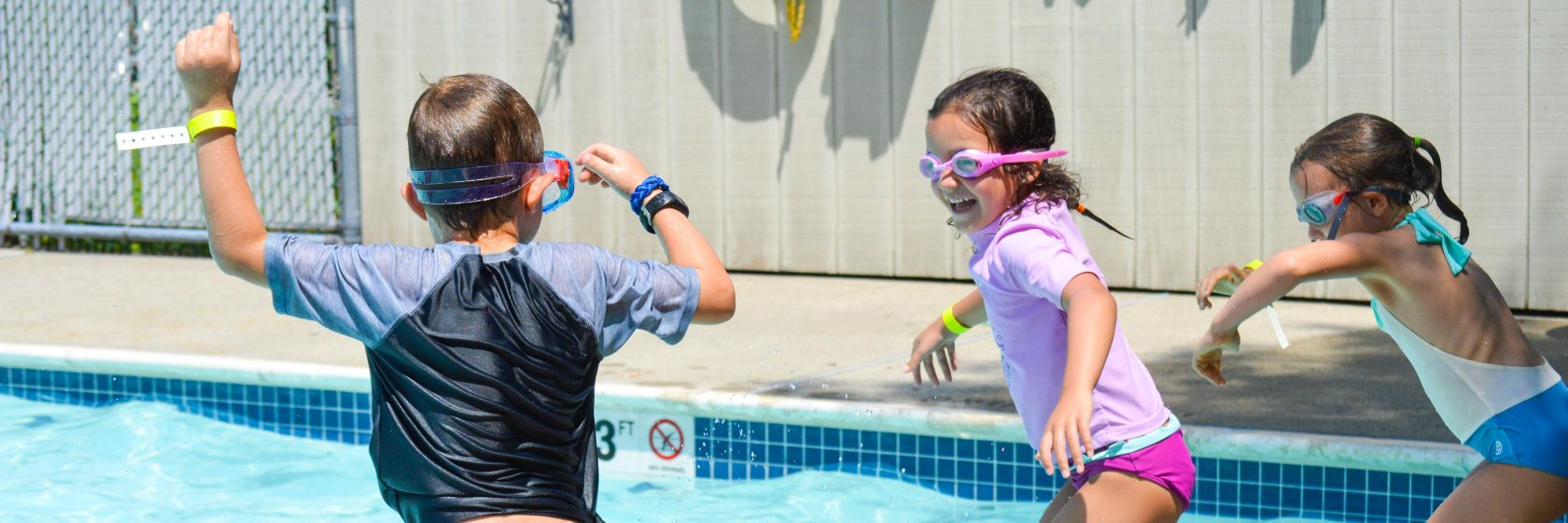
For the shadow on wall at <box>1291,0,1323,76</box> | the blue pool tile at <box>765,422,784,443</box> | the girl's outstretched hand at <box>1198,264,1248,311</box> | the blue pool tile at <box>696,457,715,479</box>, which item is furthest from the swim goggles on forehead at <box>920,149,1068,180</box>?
the shadow on wall at <box>1291,0,1323,76</box>

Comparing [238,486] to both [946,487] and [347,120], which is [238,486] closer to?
[946,487]

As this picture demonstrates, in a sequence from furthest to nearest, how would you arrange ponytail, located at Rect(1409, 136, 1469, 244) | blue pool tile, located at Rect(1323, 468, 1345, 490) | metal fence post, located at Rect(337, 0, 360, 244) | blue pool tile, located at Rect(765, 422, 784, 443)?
metal fence post, located at Rect(337, 0, 360, 244) < blue pool tile, located at Rect(765, 422, 784, 443) < blue pool tile, located at Rect(1323, 468, 1345, 490) < ponytail, located at Rect(1409, 136, 1469, 244)

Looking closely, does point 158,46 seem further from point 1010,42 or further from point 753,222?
point 1010,42

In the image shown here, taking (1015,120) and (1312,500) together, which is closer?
(1015,120)

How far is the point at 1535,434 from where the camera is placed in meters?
2.95

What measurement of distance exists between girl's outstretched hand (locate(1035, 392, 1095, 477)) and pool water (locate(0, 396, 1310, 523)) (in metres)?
2.44

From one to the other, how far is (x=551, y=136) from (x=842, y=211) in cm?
185

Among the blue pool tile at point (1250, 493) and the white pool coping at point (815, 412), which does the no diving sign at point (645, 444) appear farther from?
the blue pool tile at point (1250, 493)

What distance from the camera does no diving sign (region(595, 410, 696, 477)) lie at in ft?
16.8

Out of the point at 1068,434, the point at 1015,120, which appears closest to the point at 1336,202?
the point at 1015,120

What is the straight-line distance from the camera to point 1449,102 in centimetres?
701

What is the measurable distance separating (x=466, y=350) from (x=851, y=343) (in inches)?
173

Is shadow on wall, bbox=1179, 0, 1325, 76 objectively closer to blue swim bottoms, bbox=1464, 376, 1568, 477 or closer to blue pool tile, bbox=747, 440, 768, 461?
blue pool tile, bbox=747, 440, 768, 461

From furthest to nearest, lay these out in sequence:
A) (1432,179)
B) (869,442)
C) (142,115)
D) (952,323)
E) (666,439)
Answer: (142,115)
(666,439)
(869,442)
(952,323)
(1432,179)
